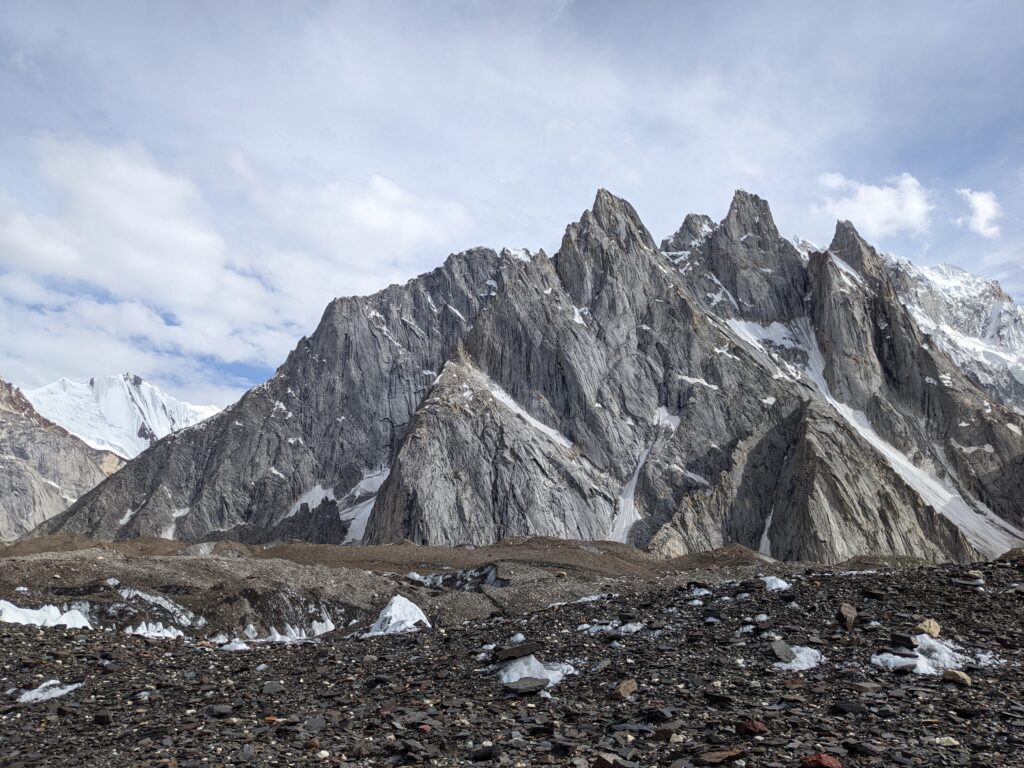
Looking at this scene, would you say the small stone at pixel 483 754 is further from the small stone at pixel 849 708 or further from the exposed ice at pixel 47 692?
the exposed ice at pixel 47 692

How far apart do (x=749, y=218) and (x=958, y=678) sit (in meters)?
204

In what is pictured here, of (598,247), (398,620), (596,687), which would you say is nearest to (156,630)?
(398,620)

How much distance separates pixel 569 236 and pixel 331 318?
72.9 m

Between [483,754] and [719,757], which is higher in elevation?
[719,757]

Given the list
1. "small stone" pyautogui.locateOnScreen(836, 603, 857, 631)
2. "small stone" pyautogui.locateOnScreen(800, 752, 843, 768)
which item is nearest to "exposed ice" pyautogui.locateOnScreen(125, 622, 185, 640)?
"small stone" pyautogui.locateOnScreen(836, 603, 857, 631)

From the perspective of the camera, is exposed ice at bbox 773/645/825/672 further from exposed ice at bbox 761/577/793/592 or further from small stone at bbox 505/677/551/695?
exposed ice at bbox 761/577/793/592

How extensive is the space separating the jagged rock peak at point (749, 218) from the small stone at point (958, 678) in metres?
199

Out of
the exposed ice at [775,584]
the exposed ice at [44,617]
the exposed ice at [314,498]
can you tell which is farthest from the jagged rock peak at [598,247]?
the exposed ice at [44,617]

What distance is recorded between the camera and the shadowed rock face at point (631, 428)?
126m

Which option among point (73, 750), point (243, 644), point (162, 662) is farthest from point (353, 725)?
point (243, 644)

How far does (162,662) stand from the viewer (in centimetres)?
1425

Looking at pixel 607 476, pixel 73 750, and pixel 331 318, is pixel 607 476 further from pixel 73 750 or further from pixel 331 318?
pixel 73 750

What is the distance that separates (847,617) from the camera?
1287cm

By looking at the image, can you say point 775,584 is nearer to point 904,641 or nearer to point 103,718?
point 904,641
